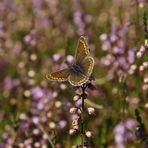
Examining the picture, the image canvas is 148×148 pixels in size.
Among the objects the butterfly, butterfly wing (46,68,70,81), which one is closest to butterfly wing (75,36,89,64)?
the butterfly

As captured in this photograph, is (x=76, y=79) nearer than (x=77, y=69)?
Yes

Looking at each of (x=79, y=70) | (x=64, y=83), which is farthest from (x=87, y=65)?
(x=64, y=83)

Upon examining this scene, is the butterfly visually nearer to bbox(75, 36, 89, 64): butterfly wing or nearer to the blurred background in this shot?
bbox(75, 36, 89, 64): butterfly wing

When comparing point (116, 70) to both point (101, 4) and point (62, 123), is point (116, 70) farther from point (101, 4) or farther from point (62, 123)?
point (101, 4)

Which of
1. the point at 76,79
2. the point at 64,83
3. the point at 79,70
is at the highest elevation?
the point at 64,83

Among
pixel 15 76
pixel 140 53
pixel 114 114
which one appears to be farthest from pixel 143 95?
pixel 15 76

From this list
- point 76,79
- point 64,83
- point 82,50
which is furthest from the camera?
point 64,83

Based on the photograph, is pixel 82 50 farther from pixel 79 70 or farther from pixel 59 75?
pixel 59 75
